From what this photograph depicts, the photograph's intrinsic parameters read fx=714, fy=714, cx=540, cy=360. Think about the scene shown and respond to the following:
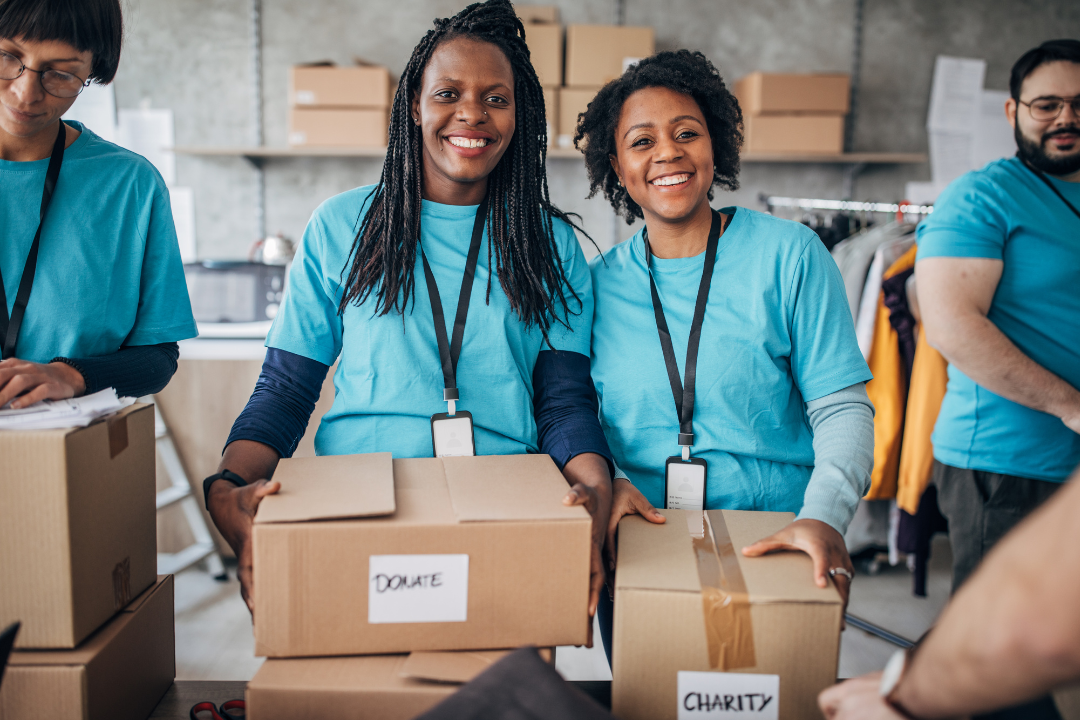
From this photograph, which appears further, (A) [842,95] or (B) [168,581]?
(A) [842,95]

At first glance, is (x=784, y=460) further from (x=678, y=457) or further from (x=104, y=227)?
(x=104, y=227)

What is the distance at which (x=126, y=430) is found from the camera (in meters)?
0.84

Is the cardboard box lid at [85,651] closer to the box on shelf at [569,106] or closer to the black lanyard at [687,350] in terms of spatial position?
the black lanyard at [687,350]

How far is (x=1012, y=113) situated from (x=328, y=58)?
9.38 ft

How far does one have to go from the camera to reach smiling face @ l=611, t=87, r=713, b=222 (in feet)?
4.07

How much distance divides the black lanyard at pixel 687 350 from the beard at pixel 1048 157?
90cm

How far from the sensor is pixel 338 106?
306cm

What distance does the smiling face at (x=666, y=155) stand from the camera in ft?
4.07

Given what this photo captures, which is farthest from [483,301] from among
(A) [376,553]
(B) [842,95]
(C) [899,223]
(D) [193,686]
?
(B) [842,95]

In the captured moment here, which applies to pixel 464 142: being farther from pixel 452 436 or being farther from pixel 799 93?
pixel 799 93

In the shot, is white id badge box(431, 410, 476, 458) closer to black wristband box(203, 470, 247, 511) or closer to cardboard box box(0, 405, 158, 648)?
black wristband box(203, 470, 247, 511)

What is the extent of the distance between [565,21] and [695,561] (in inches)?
125

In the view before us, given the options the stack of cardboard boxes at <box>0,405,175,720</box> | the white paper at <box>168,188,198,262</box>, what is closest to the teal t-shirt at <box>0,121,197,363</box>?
the stack of cardboard boxes at <box>0,405,175,720</box>

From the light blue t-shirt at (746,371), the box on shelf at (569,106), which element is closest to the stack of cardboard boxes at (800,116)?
the box on shelf at (569,106)
